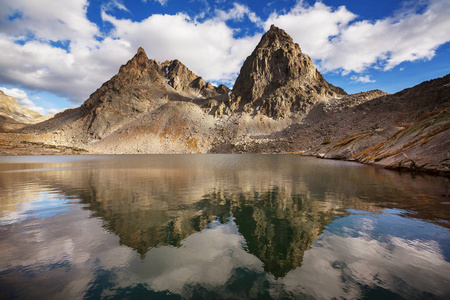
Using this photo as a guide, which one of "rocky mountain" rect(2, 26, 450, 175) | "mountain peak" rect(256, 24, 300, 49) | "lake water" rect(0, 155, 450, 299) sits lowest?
"lake water" rect(0, 155, 450, 299)

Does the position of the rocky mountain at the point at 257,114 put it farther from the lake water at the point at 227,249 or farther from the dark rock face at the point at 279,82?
the lake water at the point at 227,249

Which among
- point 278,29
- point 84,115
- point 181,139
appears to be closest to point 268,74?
point 278,29

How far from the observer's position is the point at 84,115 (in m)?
191

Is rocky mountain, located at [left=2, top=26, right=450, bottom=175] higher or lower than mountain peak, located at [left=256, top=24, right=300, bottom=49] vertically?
lower

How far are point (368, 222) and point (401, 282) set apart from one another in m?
4.73

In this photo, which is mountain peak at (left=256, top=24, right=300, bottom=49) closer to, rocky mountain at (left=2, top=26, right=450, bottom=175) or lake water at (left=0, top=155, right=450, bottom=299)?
rocky mountain at (left=2, top=26, right=450, bottom=175)

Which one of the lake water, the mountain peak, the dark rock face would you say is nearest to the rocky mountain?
the dark rock face

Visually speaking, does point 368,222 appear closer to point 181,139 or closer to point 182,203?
point 182,203

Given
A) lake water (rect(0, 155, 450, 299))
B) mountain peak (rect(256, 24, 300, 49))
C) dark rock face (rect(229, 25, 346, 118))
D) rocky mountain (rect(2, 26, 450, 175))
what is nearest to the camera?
lake water (rect(0, 155, 450, 299))

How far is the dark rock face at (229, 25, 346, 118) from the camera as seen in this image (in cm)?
16062

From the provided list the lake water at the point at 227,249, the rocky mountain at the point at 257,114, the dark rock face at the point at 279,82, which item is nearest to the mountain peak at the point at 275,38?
the dark rock face at the point at 279,82

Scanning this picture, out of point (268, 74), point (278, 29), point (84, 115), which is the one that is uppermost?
point (278, 29)

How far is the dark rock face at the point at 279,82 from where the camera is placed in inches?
6324

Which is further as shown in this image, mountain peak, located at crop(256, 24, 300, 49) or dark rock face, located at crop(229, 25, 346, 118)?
mountain peak, located at crop(256, 24, 300, 49)
